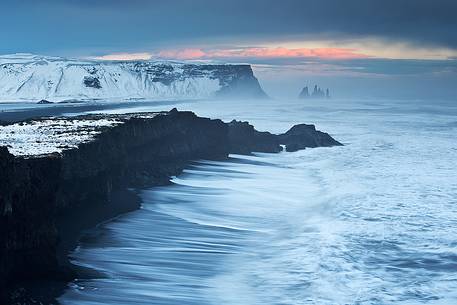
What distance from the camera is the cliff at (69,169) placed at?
17062mm

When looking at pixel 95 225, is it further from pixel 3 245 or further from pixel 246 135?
pixel 246 135

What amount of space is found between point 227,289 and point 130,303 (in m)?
3.65

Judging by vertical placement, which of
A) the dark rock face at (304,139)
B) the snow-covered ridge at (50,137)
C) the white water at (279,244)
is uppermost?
the snow-covered ridge at (50,137)

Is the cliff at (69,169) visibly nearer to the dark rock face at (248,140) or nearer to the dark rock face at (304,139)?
the dark rock face at (248,140)

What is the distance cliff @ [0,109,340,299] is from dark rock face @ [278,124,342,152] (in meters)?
11.8

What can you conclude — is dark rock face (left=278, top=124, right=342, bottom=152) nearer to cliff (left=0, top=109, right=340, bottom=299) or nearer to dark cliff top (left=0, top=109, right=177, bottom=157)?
cliff (left=0, top=109, right=340, bottom=299)

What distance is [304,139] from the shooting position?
69.4 m

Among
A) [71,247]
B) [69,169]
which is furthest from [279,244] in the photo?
[69,169]

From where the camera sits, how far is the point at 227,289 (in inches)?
760

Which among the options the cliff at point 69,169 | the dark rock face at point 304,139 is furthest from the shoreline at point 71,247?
the dark rock face at point 304,139

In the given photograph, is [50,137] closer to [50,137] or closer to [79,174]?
[50,137]

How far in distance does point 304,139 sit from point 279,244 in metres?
45.0

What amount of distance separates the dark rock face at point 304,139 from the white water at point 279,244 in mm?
22358

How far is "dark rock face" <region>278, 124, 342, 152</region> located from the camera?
67069mm
